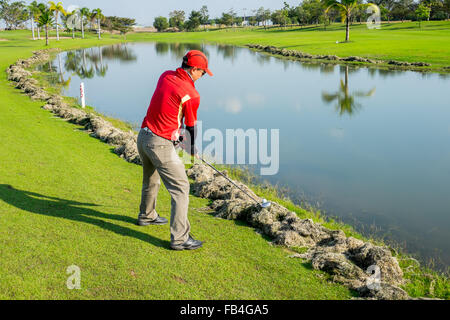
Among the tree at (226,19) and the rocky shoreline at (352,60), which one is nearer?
the rocky shoreline at (352,60)

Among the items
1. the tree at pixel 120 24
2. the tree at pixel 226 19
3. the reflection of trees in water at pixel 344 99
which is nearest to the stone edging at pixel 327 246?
the reflection of trees in water at pixel 344 99

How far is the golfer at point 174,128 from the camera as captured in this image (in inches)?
223

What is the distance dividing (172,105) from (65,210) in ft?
10.3

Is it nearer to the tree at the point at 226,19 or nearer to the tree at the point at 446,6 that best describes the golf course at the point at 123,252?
the tree at the point at 446,6

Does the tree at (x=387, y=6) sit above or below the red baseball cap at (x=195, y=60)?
above

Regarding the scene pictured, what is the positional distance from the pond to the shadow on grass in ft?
16.5

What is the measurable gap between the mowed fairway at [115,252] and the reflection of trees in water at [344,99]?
1457cm

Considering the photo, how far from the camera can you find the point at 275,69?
39719 mm

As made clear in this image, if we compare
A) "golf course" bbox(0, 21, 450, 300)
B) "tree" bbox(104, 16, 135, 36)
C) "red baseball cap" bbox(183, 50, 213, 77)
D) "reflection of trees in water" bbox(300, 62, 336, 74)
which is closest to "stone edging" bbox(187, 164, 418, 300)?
"golf course" bbox(0, 21, 450, 300)

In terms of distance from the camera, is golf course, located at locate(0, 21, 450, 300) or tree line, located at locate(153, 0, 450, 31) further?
tree line, located at locate(153, 0, 450, 31)

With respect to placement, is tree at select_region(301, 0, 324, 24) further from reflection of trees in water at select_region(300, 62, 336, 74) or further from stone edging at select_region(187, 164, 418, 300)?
stone edging at select_region(187, 164, 418, 300)

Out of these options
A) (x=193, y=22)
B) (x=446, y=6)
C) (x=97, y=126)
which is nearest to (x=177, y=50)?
(x=97, y=126)

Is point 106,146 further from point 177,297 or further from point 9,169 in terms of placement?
point 177,297

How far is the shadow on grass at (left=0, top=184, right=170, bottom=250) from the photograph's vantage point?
654cm
